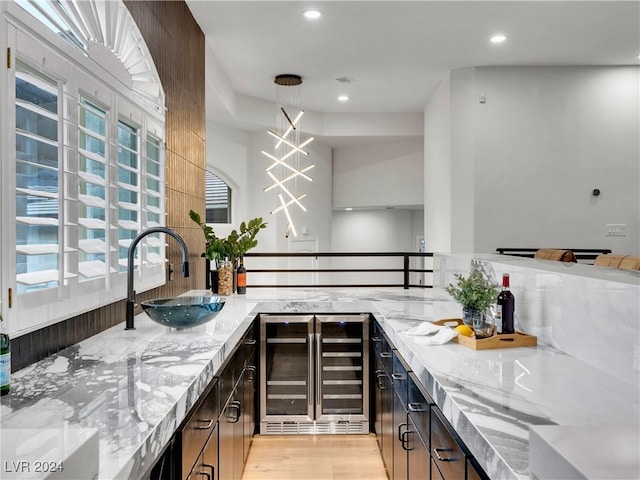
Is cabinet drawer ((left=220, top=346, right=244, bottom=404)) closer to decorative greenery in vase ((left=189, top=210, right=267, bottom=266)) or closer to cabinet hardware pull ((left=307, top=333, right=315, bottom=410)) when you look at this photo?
cabinet hardware pull ((left=307, top=333, right=315, bottom=410))

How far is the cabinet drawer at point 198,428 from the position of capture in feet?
4.57

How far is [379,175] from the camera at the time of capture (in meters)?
8.19

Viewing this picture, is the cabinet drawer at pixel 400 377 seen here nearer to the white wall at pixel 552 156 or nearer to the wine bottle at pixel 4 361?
the wine bottle at pixel 4 361

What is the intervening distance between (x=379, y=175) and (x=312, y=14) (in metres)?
4.56

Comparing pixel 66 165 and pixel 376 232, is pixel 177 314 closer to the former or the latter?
pixel 66 165

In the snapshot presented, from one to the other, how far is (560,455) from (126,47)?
7.63 feet

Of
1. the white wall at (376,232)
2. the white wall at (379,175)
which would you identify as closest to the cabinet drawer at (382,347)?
the white wall at (379,175)

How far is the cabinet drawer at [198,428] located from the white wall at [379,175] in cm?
658

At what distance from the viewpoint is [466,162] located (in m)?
5.13

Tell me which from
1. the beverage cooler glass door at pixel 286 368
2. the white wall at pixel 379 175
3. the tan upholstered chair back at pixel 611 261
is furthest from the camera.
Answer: the white wall at pixel 379 175

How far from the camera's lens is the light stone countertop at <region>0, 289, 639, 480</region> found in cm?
106

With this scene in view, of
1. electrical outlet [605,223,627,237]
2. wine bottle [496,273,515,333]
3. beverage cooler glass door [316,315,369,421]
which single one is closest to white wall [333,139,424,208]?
electrical outlet [605,223,627,237]

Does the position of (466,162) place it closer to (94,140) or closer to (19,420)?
(94,140)

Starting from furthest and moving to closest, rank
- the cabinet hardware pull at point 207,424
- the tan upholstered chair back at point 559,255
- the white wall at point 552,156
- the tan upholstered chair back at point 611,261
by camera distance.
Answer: the white wall at point 552,156 < the tan upholstered chair back at point 559,255 < the tan upholstered chair back at point 611,261 < the cabinet hardware pull at point 207,424
